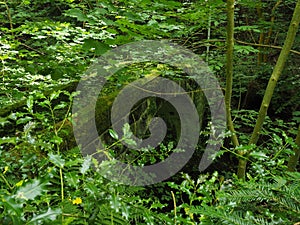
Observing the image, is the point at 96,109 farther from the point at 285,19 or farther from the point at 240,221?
the point at 285,19

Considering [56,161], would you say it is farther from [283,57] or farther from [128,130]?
[283,57]

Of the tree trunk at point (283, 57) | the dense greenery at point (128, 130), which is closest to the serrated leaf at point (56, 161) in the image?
the dense greenery at point (128, 130)

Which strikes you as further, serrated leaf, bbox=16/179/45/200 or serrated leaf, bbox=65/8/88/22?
serrated leaf, bbox=65/8/88/22

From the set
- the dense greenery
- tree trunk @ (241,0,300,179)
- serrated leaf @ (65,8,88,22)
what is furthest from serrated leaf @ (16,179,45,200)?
tree trunk @ (241,0,300,179)

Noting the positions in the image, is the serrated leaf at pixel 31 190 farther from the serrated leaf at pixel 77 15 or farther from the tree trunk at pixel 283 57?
the tree trunk at pixel 283 57

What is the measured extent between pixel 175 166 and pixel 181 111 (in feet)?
1.76

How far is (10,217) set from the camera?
0.54 metres

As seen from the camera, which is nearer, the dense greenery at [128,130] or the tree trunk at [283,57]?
the dense greenery at [128,130]

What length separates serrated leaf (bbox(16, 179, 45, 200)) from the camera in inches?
20.4

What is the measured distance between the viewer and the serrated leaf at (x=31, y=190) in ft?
1.70

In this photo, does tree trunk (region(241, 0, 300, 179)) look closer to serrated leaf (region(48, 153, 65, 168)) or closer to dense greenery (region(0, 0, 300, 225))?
dense greenery (region(0, 0, 300, 225))

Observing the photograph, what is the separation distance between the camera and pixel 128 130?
85cm

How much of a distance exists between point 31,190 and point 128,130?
14.7 inches

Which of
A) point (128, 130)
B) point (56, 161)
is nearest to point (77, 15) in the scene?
point (128, 130)
